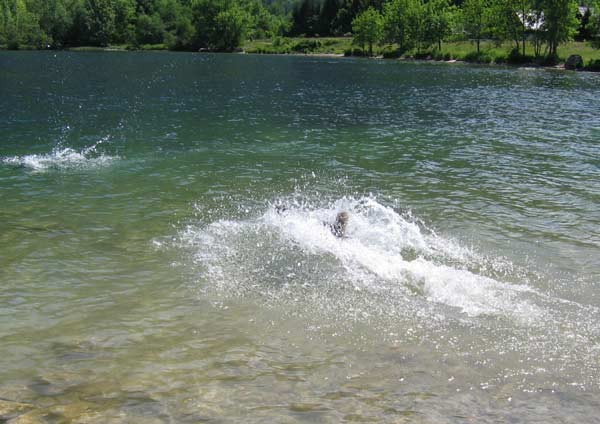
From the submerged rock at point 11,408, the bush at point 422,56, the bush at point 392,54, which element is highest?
the bush at point 392,54

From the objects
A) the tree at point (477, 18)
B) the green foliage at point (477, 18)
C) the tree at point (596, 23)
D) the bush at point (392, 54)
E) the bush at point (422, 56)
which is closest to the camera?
the tree at point (596, 23)

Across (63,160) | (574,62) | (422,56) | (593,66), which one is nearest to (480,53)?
(422,56)

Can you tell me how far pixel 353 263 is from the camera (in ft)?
47.1

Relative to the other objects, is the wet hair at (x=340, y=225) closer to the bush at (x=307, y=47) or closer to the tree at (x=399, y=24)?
the tree at (x=399, y=24)

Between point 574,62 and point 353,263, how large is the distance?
347 ft

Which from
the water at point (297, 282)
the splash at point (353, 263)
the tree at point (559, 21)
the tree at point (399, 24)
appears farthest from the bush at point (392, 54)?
the splash at point (353, 263)

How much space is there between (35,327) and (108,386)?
3160 mm

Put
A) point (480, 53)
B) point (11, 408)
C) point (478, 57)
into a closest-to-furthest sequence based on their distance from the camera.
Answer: point (11, 408)
point (478, 57)
point (480, 53)

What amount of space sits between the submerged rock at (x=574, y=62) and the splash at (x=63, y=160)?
328ft

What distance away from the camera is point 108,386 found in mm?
8867

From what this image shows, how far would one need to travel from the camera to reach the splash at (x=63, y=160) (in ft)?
82.9

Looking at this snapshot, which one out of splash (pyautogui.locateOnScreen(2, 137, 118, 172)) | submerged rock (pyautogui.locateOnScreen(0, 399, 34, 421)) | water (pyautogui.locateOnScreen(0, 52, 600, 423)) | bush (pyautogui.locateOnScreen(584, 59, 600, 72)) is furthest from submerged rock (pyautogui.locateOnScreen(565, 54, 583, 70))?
submerged rock (pyautogui.locateOnScreen(0, 399, 34, 421))

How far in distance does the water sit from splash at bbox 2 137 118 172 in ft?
0.56

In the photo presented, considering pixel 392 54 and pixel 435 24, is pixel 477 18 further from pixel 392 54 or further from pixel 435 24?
pixel 392 54
